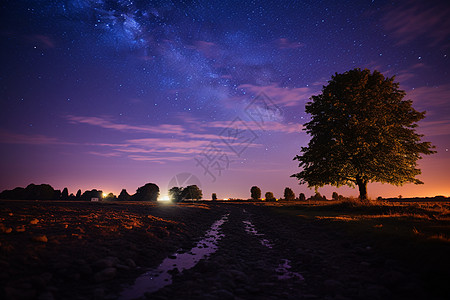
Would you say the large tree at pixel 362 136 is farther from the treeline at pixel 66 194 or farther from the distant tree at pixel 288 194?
the treeline at pixel 66 194

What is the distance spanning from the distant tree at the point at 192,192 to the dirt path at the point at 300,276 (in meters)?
126

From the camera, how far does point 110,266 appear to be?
263 inches

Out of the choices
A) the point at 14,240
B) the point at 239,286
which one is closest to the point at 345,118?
the point at 239,286

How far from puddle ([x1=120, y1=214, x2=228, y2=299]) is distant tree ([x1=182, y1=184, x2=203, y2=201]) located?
407 ft

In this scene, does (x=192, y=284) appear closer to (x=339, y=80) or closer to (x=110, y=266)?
(x=110, y=266)

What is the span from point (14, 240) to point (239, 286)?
26.3 feet

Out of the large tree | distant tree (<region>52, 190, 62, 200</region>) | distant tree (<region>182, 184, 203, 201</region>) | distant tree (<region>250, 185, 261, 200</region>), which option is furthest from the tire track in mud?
distant tree (<region>52, 190, 62, 200</region>)

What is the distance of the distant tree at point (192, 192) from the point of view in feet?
434

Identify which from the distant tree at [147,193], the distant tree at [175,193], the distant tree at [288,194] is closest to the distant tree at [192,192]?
the distant tree at [175,193]

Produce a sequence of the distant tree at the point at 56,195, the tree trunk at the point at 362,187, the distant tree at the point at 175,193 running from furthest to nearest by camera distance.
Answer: the distant tree at the point at 175,193
the distant tree at the point at 56,195
the tree trunk at the point at 362,187

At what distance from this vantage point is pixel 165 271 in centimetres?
720

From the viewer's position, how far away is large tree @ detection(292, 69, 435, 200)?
20969 millimetres

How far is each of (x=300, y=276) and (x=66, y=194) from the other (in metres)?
161

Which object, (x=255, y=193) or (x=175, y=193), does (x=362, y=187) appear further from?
(x=175, y=193)
